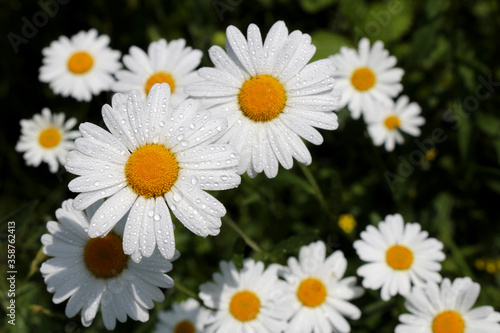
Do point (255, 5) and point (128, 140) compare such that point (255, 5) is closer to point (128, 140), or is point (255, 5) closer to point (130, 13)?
point (130, 13)

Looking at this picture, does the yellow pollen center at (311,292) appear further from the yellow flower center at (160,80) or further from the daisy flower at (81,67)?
the daisy flower at (81,67)

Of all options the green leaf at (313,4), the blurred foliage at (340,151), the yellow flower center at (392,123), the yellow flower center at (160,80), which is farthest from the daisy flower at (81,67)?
the yellow flower center at (392,123)

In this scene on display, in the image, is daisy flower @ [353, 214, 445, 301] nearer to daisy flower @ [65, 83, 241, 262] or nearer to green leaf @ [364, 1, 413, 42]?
daisy flower @ [65, 83, 241, 262]

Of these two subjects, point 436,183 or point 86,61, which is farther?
point 436,183

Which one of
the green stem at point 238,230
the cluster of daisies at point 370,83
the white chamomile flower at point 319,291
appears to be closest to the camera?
the green stem at point 238,230

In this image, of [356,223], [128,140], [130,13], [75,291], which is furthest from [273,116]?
[130,13]
